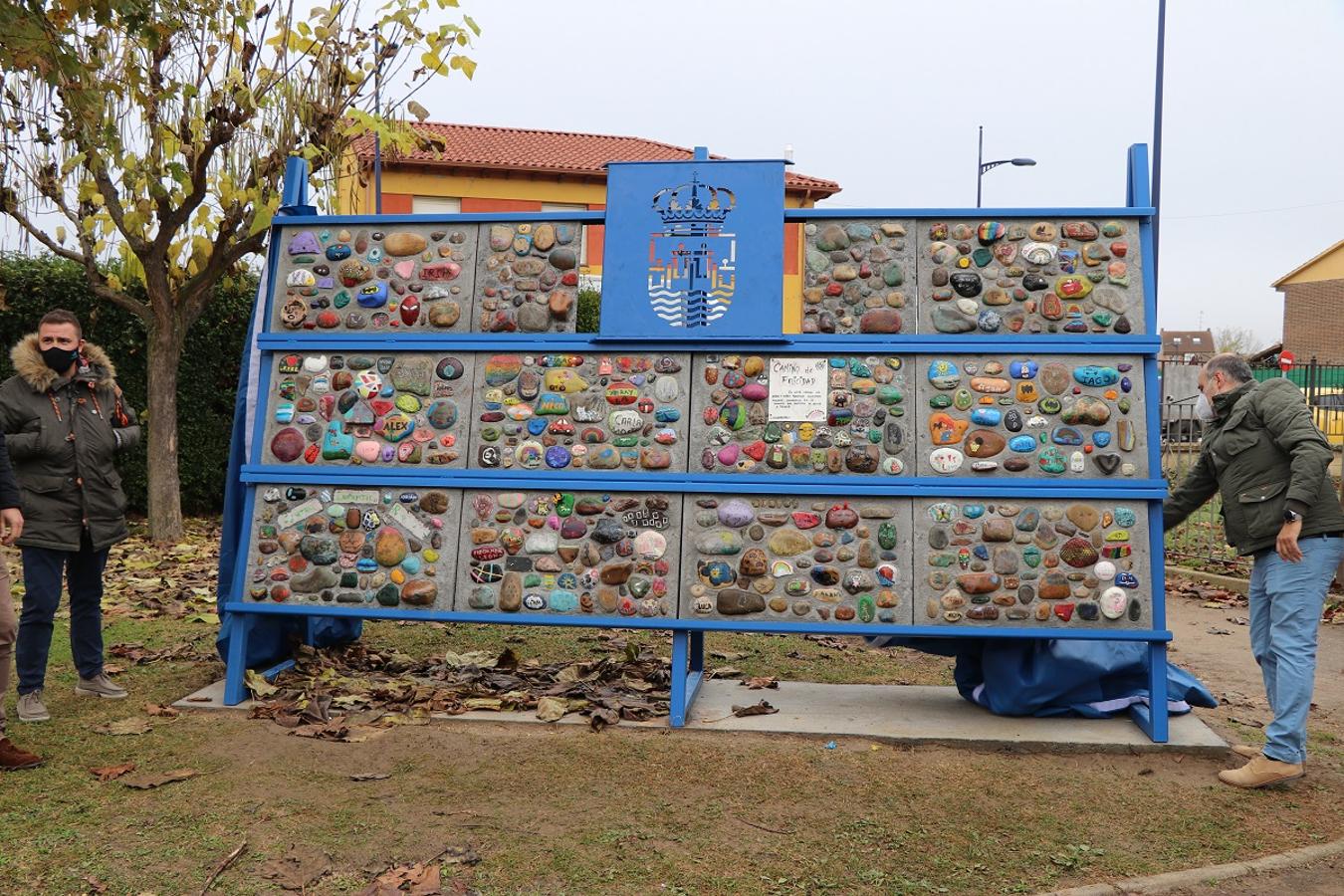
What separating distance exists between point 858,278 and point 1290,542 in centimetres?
237

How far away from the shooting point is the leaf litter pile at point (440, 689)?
5.79 meters

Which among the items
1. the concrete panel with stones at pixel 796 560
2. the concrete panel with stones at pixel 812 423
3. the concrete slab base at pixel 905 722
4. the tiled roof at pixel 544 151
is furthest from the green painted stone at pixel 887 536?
the tiled roof at pixel 544 151

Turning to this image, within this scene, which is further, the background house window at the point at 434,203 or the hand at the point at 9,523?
the background house window at the point at 434,203

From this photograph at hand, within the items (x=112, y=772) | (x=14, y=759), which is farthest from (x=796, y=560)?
(x=14, y=759)

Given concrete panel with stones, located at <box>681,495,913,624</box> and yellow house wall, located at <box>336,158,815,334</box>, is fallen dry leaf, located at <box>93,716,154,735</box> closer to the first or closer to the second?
concrete panel with stones, located at <box>681,495,913,624</box>

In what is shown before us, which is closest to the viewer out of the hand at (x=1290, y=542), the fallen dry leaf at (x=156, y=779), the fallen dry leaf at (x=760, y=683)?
the fallen dry leaf at (x=156, y=779)

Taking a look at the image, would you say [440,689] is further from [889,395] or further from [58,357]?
[889,395]

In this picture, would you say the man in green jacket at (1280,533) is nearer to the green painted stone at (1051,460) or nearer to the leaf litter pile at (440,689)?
the green painted stone at (1051,460)

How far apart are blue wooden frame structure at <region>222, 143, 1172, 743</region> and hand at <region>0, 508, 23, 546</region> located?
1.20 meters

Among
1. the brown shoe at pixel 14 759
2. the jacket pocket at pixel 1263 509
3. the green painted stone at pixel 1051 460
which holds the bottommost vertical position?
the brown shoe at pixel 14 759

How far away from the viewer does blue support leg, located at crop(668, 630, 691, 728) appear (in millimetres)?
5691

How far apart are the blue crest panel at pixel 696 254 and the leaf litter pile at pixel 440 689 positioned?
200cm

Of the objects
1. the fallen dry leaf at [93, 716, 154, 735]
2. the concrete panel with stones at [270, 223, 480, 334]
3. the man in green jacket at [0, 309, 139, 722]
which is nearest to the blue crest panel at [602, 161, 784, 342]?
the concrete panel with stones at [270, 223, 480, 334]

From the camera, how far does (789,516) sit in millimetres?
5793
